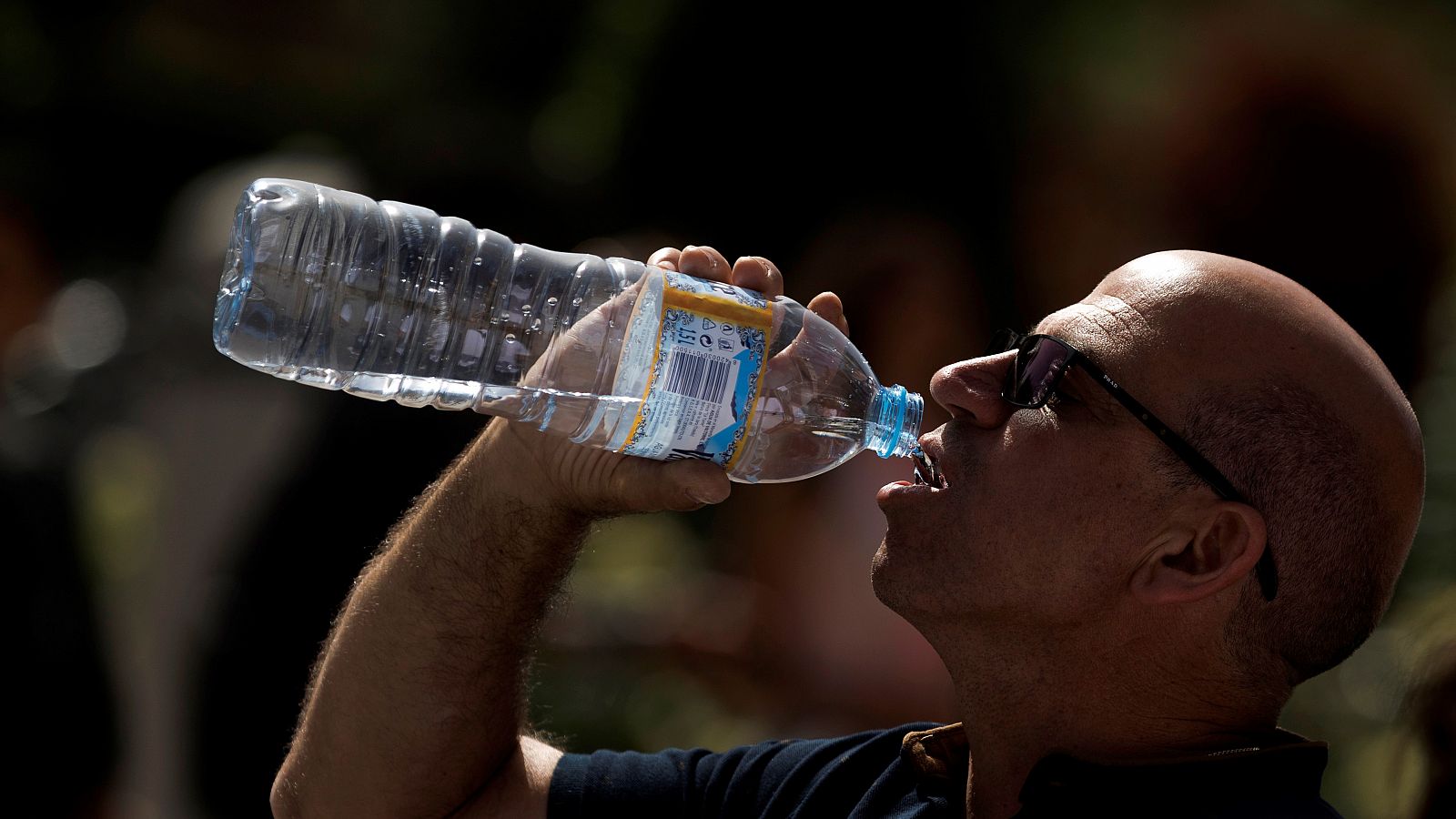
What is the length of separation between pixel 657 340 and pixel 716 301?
0.37ft

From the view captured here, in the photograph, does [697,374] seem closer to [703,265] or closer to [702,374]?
[702,374]

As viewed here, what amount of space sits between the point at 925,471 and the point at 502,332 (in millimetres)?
798

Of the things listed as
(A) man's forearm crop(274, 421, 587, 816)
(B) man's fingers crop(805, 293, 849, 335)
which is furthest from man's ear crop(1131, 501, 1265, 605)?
(A) man's forearm crop(274, 421, 587, 816)

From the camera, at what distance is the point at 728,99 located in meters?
7.02

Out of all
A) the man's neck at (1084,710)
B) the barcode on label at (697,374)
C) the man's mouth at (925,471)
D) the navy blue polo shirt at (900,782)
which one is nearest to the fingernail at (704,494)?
the barcode on label at (697,374)

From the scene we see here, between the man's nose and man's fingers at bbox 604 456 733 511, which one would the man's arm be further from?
the man's nose

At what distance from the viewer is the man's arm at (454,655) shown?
7.49 feet

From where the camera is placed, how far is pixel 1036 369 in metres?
2.12

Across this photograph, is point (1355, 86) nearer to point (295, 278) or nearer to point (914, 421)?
point (914, 421)

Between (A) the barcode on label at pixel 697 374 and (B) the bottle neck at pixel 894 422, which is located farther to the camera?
(B) the bottle neck at pixel 894 422

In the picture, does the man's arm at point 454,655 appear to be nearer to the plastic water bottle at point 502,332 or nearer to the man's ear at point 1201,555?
the plastic water bottle at point 502,332

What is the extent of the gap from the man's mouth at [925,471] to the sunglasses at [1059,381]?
0.54ft

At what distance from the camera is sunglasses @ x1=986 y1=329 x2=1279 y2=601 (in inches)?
78.0

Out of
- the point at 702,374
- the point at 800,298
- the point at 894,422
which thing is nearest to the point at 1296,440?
the point at 894,422
